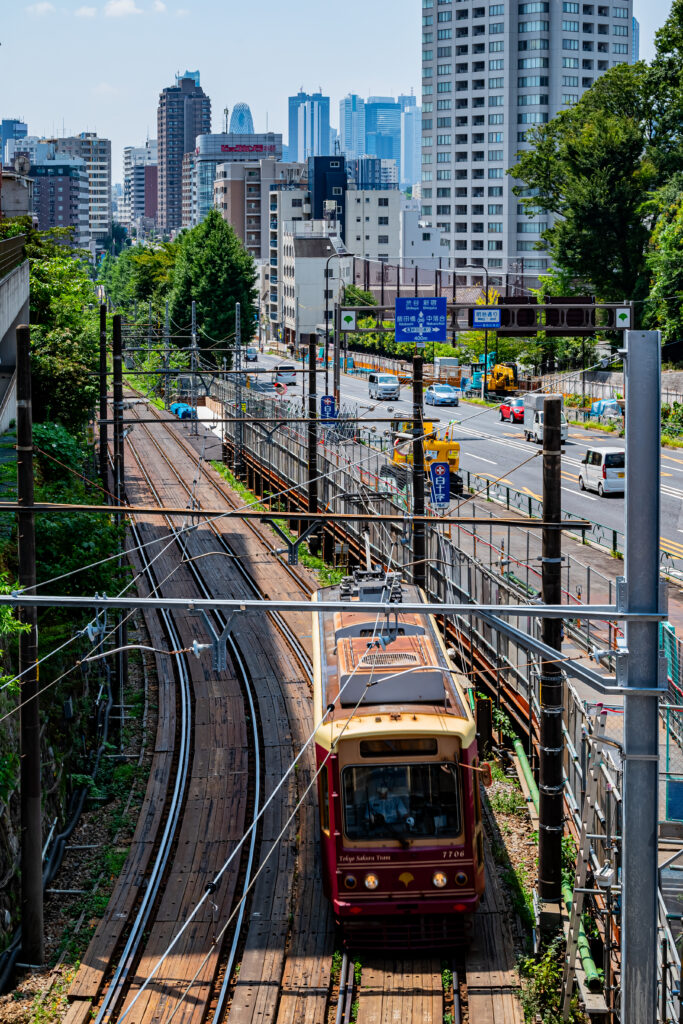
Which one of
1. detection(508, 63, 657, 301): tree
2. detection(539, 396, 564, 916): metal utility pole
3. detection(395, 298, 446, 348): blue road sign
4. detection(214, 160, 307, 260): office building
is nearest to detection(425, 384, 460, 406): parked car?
detection(508, 63, 657, 301): tree

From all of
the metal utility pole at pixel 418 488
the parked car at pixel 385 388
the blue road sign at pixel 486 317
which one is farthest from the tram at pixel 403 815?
the parked car at pixel 385 388

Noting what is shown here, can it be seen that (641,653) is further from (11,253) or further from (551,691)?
(11,253)

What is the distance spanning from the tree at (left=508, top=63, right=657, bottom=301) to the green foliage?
202 ft

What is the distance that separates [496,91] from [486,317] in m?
90.8

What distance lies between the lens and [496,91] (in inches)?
5231

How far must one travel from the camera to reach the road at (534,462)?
115 ft

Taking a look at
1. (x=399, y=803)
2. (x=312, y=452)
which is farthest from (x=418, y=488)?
(x=312, y=452)

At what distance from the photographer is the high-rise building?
131m

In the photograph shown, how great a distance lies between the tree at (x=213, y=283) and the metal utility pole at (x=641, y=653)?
6974cm

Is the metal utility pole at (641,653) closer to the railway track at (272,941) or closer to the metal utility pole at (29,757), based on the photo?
the railway track at (272,941)

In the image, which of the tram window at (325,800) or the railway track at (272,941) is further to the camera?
the tram window at (325,800)

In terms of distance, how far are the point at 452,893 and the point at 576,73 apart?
432 ft

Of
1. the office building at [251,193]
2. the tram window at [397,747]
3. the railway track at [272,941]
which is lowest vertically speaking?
the railway track at [272,941]

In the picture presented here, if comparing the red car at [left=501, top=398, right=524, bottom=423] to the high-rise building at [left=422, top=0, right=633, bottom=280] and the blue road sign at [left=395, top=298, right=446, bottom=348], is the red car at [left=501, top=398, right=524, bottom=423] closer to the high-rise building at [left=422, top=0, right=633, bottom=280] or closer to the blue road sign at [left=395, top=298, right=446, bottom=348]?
the blue road sign at [left=395, top=298, right=446, bottom=348]
